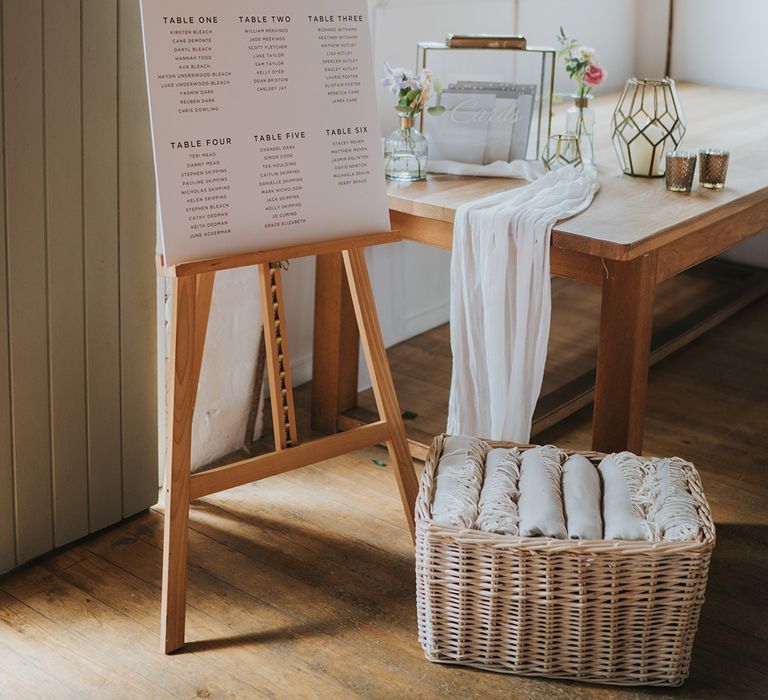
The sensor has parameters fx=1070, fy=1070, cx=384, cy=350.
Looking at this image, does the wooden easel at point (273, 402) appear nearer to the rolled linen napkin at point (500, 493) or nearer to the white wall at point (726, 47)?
the rolled linen napkin at point (500, 493)

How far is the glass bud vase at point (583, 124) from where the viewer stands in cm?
282

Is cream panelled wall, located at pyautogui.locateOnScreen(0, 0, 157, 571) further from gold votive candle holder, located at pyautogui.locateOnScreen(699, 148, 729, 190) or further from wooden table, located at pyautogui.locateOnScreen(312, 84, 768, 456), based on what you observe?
gold votive candle holder, located at pyautogui.locateOnScreen(699, 148, 729, 190)

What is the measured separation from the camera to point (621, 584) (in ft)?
6.23

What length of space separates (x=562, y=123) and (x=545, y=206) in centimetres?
112

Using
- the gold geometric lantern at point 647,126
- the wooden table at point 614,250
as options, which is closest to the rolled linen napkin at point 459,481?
the wooden table at point 614,250

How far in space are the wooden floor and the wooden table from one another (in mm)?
278

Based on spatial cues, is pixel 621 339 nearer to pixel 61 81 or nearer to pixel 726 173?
pixel 726 173

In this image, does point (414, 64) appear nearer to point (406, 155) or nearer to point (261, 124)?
point (406, 155)

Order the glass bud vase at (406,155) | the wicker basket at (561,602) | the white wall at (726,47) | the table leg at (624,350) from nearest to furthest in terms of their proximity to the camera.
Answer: the wicker basket at (561,602) < the table leg at (624,350) < the glass bud vase at (406,155) < the white wall at (726,47)

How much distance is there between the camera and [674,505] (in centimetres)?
196

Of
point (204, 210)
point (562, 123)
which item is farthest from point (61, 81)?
point (562, 123)

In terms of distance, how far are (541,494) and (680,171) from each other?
100cm

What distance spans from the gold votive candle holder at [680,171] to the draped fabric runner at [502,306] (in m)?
0.22

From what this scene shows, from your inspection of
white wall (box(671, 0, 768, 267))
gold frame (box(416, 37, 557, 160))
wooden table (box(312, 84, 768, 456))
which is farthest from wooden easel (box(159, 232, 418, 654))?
white wall (box(671, 0, 768, 267))
